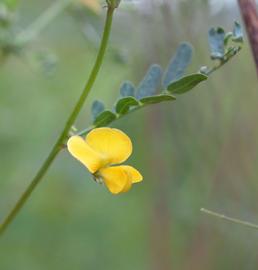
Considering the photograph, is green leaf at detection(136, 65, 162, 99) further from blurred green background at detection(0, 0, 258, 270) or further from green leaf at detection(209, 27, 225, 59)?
blurred green background at detection(0, 0, 258, 270)

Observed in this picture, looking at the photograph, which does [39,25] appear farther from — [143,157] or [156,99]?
[143,157]

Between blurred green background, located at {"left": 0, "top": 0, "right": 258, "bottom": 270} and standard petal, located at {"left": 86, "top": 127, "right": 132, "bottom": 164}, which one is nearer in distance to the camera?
standard petal, located at {"left": 86, "top": 127, "right": 132, "bottom": 164}

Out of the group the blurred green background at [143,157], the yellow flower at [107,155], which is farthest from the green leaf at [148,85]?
the blurred green background at [143,157]

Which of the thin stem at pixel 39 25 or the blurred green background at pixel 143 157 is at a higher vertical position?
the thin stem at pixel 39 25

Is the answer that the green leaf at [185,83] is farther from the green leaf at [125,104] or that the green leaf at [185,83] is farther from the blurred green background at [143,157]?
the blurred green background at [143,157]

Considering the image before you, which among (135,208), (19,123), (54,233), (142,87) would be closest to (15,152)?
(19,123)

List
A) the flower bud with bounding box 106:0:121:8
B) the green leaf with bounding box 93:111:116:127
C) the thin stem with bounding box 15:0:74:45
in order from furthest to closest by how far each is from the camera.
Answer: the thin stem with bounding box 15:0:74:45, the green leaf with bounding box 93:111:116:127, the flower bud with bounding box 106:0:121:8

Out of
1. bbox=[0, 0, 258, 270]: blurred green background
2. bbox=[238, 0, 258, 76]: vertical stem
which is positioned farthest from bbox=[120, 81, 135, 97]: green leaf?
bbox=[0, 0, 258, 270]: blurred green background
